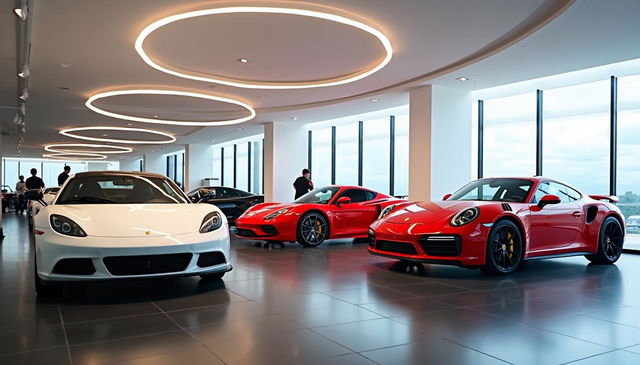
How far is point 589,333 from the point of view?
126 inches

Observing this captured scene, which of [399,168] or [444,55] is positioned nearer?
[444,55]

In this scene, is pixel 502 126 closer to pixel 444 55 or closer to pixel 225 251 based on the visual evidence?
pixel 444 55

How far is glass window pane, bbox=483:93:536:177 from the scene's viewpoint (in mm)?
10820

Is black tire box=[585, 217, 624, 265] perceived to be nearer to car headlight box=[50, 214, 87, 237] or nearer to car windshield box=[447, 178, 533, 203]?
car windshield box=[447, 178, 533, 203]

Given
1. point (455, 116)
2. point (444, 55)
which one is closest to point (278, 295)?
point (444, 55)

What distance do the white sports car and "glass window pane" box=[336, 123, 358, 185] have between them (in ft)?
40.6

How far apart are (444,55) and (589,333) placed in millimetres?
5488

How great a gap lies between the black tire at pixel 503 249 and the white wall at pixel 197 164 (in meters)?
19.8

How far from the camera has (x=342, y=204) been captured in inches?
329

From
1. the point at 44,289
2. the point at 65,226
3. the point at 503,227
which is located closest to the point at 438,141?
the point at 503,227

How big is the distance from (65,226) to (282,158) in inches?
461

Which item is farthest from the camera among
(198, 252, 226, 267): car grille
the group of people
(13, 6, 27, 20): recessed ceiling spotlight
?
the group of people

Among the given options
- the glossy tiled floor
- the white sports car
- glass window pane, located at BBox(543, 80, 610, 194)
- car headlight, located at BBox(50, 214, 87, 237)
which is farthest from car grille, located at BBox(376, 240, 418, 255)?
glass window pane, located at BBox(543, 80, 610, 194)

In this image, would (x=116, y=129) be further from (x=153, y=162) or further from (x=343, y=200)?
(x=153, y=162)
